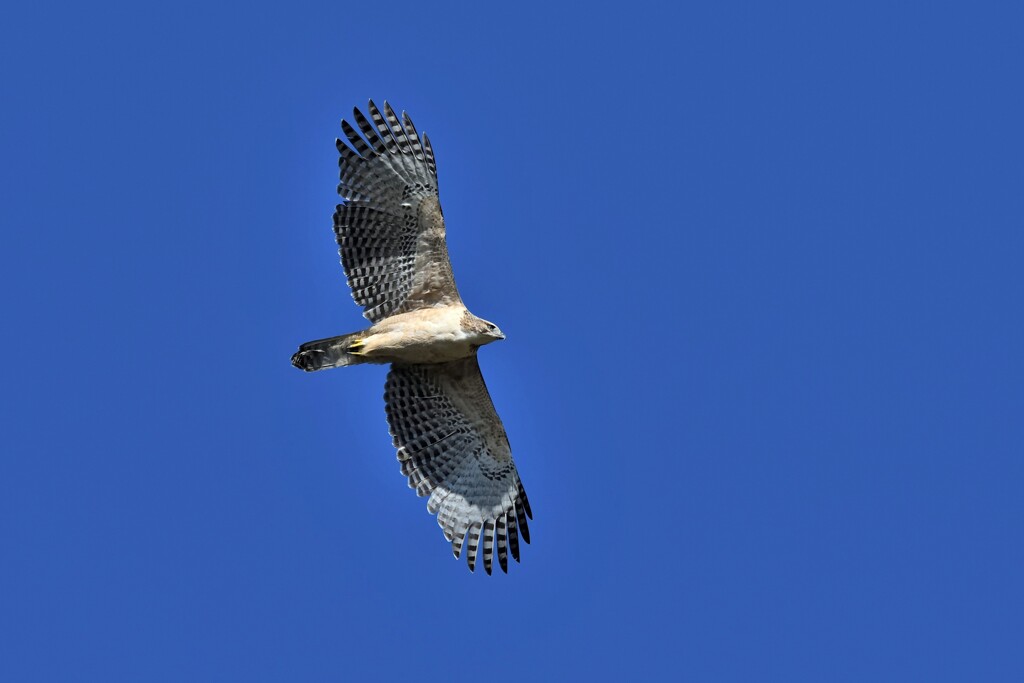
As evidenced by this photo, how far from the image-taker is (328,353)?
1959cm

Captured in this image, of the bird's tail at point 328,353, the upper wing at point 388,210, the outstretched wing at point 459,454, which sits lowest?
the outstretched wing at point 459,454

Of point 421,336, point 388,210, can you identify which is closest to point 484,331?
point 421,336

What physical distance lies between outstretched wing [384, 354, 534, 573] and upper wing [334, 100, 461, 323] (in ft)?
4.00

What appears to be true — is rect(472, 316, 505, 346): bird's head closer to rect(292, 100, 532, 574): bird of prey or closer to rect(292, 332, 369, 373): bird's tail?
rect(292, 100, 532, 574): bird of prey

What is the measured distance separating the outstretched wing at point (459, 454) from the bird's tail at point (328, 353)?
77 centimetres

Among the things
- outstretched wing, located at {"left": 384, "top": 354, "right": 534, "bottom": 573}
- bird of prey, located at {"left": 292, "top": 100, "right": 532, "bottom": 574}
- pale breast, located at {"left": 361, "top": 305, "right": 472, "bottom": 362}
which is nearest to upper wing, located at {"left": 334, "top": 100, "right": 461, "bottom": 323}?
bird of prey, located at {"left": 292, "top": 100, "right": 532, "bottom": 574}

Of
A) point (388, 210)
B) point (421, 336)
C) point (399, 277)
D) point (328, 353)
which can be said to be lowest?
point (328, 353)

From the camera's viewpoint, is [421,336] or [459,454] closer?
[421,336]

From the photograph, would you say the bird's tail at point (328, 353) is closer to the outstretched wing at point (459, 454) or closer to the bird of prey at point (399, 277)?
the bird of prey at point (399, 277)

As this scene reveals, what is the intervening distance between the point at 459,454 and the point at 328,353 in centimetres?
208

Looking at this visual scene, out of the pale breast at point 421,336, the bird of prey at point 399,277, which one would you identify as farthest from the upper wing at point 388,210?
the pale breast at point 421,336

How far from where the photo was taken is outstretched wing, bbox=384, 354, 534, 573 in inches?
796

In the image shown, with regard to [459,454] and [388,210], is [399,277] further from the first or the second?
[459,454]

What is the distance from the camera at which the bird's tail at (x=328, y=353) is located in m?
19.6
